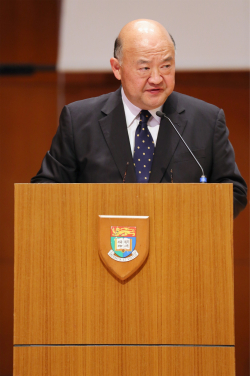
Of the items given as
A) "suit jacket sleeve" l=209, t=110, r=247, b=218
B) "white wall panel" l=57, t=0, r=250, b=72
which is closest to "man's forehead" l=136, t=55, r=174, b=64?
"suit jacket sleeve" l=209, t=110, r=247, b=218

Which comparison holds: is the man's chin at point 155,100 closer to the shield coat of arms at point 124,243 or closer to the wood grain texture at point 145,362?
the shield coat of arms at point 124,243

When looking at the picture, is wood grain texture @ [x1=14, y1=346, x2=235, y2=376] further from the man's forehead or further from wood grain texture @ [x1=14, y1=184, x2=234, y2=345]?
the man's forehead

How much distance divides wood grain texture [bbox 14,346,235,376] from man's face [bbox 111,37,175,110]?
0.80 m

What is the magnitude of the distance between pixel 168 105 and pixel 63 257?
0.76 meters

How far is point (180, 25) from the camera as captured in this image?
269 cm

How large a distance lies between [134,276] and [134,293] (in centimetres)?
4

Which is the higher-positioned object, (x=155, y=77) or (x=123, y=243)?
(x=155, y=77)

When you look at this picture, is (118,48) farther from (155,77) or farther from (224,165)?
(224,165)

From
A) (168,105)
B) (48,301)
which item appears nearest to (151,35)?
(168,105)

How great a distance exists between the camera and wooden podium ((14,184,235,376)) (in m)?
1.07

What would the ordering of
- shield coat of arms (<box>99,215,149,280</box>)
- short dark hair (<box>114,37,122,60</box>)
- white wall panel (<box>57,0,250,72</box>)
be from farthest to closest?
white wall panel (<box>57,0,250,72</box>)
short dark hair (<box>114,37,122,60</box>)
shield coat of arms (<box>99,215,149,280</box>)

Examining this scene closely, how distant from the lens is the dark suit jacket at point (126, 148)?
58.2 inches

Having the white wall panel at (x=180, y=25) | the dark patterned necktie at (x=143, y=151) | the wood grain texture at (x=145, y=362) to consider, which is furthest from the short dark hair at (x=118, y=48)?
the white wall panel at (x=180, y=25)

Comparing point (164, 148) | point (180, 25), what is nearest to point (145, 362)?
point (164, 148)
